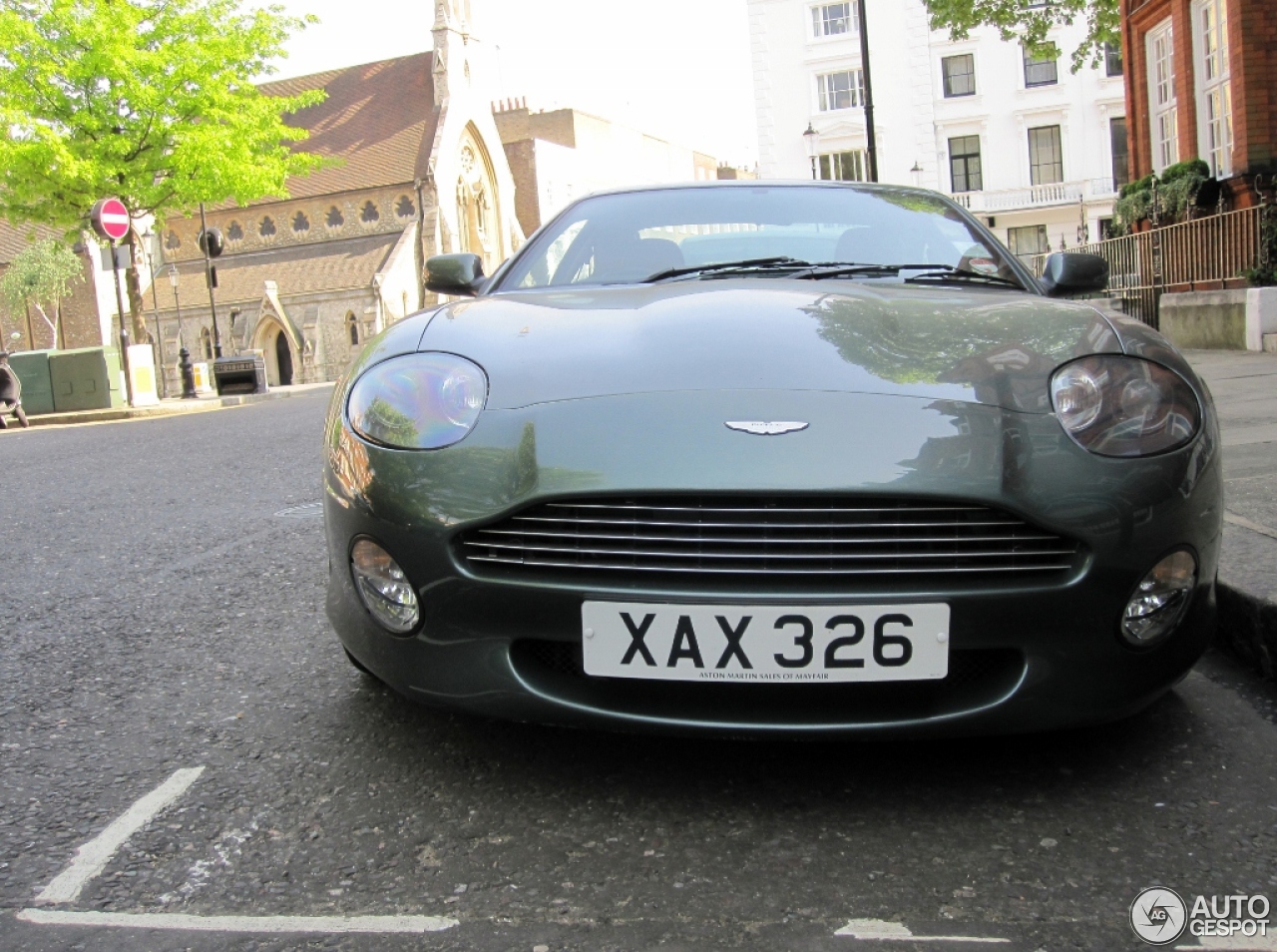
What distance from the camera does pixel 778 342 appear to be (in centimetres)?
248

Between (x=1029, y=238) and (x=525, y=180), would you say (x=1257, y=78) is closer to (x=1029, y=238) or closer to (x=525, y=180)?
(x=1029, y=238)

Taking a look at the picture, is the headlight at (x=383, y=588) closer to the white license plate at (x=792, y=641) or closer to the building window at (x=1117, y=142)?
the white license plate at (x=792, y=641)

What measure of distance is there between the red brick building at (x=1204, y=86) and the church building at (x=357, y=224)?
128 feet

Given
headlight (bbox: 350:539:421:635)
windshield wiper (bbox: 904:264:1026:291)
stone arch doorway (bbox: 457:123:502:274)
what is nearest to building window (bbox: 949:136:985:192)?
stone arch doorway (bbox: 457:123:502:274)

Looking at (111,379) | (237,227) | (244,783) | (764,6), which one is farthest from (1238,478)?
(237,227)

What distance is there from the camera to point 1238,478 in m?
4.65

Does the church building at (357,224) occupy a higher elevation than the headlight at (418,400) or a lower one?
higher

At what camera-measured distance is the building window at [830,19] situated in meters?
45.2

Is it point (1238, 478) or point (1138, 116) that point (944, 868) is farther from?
point (1138, 116)

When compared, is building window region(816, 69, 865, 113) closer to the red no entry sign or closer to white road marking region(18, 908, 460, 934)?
the red no entry sign

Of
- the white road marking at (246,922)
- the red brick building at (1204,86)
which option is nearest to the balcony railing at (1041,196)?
the red brick building at (1204,86)

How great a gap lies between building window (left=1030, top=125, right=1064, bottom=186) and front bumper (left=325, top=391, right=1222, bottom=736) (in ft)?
150

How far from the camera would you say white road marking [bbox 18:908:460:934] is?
1730 mm

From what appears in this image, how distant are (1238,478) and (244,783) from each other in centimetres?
387
